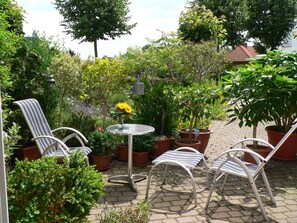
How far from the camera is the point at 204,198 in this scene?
4.12m

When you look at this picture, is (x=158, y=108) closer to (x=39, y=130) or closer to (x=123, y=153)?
(x=123, y=153)

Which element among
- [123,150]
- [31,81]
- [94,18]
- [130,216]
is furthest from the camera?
[94,18]

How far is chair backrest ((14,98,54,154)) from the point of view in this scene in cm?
427

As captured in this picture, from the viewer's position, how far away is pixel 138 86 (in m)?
5.39

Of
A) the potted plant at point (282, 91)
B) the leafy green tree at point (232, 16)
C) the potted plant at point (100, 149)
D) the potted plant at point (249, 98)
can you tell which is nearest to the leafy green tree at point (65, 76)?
the potted plant at point (100, 149)

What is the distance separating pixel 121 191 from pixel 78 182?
1.65 metres

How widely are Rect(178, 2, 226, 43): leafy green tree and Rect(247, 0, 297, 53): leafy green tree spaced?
46.8 ft

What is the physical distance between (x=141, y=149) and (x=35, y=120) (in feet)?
6.02

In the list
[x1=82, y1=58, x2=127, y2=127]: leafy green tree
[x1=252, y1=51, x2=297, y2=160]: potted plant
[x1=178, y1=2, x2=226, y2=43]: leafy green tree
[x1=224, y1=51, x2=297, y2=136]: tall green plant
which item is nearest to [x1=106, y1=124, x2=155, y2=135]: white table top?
[x1=224, y1=51, x2=297, y2=136]: tall green plant

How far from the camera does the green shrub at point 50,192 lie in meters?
2.59

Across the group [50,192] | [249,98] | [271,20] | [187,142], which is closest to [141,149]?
[187,142]

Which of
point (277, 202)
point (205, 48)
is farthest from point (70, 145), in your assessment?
point (205, 48)

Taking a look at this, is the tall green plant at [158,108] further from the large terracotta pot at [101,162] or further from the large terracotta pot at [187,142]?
the large terracotta pot at [101,162]

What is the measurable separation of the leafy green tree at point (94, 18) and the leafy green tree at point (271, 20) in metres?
9.75
